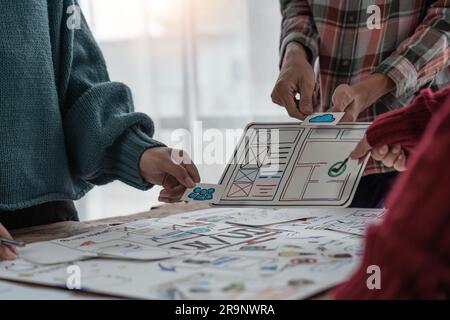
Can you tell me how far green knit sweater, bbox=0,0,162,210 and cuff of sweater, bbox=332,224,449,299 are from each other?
0.52 metres

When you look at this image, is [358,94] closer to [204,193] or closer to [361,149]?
[361,149]

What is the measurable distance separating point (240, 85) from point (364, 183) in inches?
44.1

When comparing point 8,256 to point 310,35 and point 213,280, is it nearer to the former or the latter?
point 213,280

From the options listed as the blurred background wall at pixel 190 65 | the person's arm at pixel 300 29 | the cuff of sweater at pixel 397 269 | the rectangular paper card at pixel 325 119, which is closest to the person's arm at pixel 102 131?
the rectangular paper card at pixel 325 119

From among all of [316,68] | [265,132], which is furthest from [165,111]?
[265,132]

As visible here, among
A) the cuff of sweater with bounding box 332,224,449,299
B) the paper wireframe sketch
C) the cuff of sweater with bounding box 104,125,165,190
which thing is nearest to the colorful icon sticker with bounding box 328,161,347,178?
the paper wireframe sketch

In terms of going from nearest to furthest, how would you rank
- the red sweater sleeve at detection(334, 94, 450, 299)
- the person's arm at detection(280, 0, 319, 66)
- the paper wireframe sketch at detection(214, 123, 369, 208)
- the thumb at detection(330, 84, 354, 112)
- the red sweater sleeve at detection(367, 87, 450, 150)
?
the red sweater sleeve at detection(334, 94, 450, 299)
the red sweater sleeve at detection(367, 87, 450, 150)
the paper wireframe sketch at detection(214, 123, 369, 208)
the thumb at detection(330, 84, 354, 112)
the person's arm at detection(280, 0, 319, 66)

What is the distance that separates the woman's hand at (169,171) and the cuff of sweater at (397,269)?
18.4 inches

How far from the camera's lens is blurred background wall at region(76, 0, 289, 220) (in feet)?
6.83

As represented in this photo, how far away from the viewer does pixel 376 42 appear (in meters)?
1.03

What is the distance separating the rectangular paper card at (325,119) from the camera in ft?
2.76

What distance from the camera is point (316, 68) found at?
3.79 ft

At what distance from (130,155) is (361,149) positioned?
1.08 feet

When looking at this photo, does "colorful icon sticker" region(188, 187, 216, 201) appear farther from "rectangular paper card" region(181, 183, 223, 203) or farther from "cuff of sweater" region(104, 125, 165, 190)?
"cuff of sweater" region(104, 125, 165, 190)
